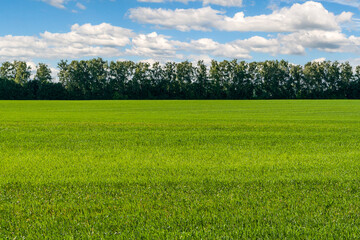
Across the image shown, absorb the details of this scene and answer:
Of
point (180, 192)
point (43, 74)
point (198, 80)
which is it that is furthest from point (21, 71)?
point (180, 192)

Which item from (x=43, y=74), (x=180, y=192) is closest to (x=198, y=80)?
(x=43, y=74)

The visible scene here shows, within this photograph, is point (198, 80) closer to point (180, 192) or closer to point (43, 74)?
point (43, 74)

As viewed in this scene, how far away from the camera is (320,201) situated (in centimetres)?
582

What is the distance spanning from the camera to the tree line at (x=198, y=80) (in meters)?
100

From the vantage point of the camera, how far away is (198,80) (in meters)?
106

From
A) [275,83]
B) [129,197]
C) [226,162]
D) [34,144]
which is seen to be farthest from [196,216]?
[275,83]

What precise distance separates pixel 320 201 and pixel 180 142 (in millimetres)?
7351

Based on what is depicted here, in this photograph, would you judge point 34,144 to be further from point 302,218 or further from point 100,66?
point 100,66

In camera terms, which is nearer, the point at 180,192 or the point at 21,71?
the point at 180,192

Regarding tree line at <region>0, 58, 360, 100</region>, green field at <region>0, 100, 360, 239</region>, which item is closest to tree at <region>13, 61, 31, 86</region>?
tree line at <region>0, 58, 360, 100</region>

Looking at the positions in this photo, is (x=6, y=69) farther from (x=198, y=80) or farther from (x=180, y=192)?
(x=180, y=192)

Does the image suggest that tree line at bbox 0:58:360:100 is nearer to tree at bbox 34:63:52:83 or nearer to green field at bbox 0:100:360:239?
tree at bbox 34:63:52:83

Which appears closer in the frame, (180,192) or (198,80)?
(180,192)

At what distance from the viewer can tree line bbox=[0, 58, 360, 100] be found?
100m
